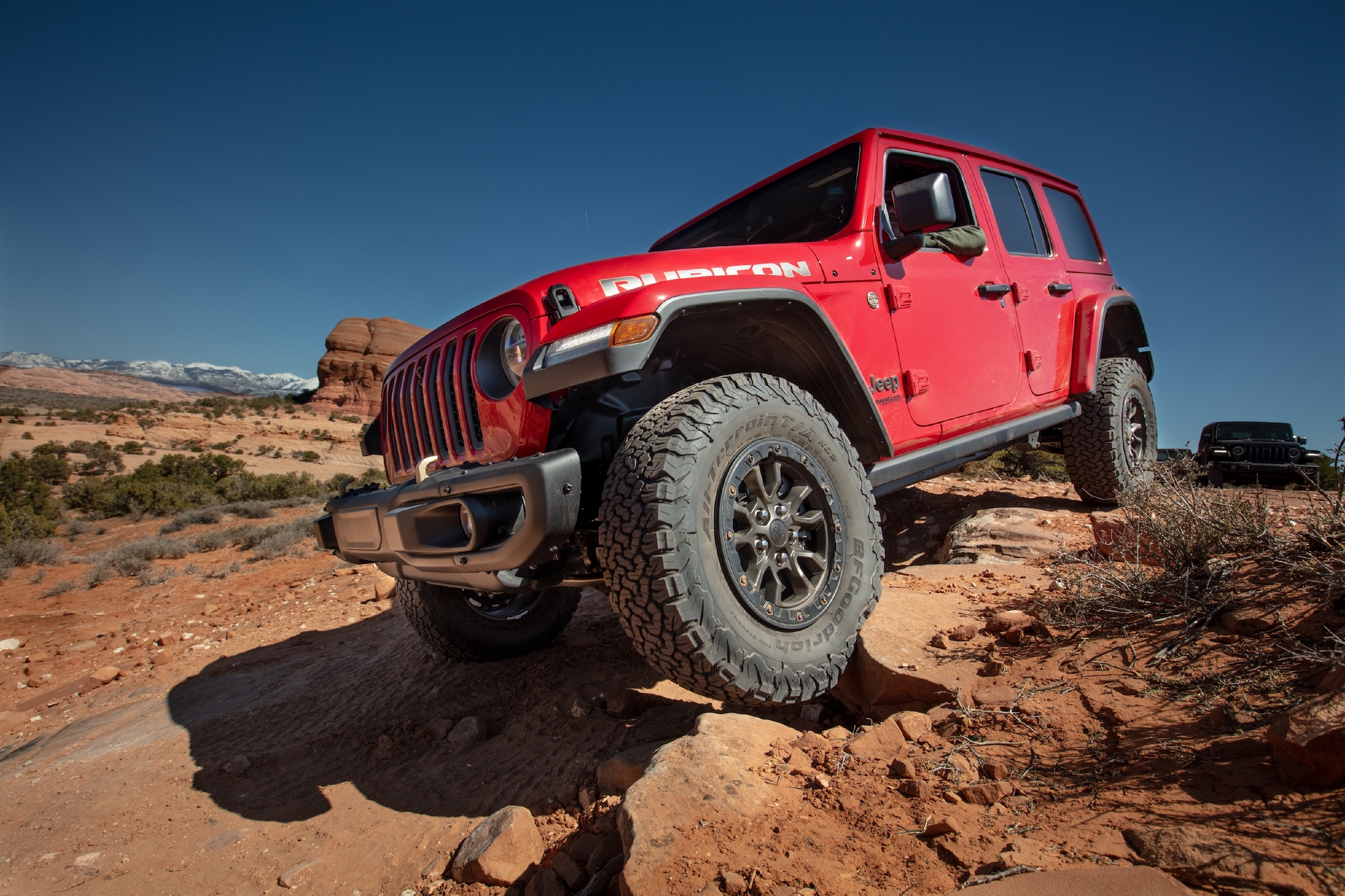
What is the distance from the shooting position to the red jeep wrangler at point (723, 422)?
1.77 metres

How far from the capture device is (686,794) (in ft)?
5.01

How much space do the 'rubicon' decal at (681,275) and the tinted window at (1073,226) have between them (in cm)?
298

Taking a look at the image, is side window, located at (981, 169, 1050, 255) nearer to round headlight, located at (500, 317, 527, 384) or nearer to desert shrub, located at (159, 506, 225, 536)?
round headlight, located at (500, 317, 527, 384)

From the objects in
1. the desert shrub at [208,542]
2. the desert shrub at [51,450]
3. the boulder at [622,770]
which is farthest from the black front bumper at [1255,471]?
the desert shrub at [51,450]

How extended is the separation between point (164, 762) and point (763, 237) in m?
3.56

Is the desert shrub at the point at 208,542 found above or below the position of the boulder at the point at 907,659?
above

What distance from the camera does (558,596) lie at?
336 centimetres

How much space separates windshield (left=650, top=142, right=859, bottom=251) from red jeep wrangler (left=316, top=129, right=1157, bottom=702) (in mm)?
12

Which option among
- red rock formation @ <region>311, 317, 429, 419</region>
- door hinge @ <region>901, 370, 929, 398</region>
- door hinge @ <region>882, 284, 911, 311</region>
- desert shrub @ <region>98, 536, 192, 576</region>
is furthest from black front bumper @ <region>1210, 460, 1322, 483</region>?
red rock formation @ <region>311, 317, 429, 419</region>

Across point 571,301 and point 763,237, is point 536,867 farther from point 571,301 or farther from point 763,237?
point 763,237

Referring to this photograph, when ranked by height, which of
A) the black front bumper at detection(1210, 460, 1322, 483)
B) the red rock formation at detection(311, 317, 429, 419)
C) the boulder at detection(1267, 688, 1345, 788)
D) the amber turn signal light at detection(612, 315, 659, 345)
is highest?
the red rock formation at detection(311, 317, 429, 419)

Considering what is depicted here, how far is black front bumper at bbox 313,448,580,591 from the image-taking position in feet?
5.56

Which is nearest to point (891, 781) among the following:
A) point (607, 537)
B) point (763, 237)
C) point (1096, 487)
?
point (607, 537)

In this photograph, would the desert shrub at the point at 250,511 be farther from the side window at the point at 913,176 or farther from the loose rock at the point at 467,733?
the side window at the point at 913,176
